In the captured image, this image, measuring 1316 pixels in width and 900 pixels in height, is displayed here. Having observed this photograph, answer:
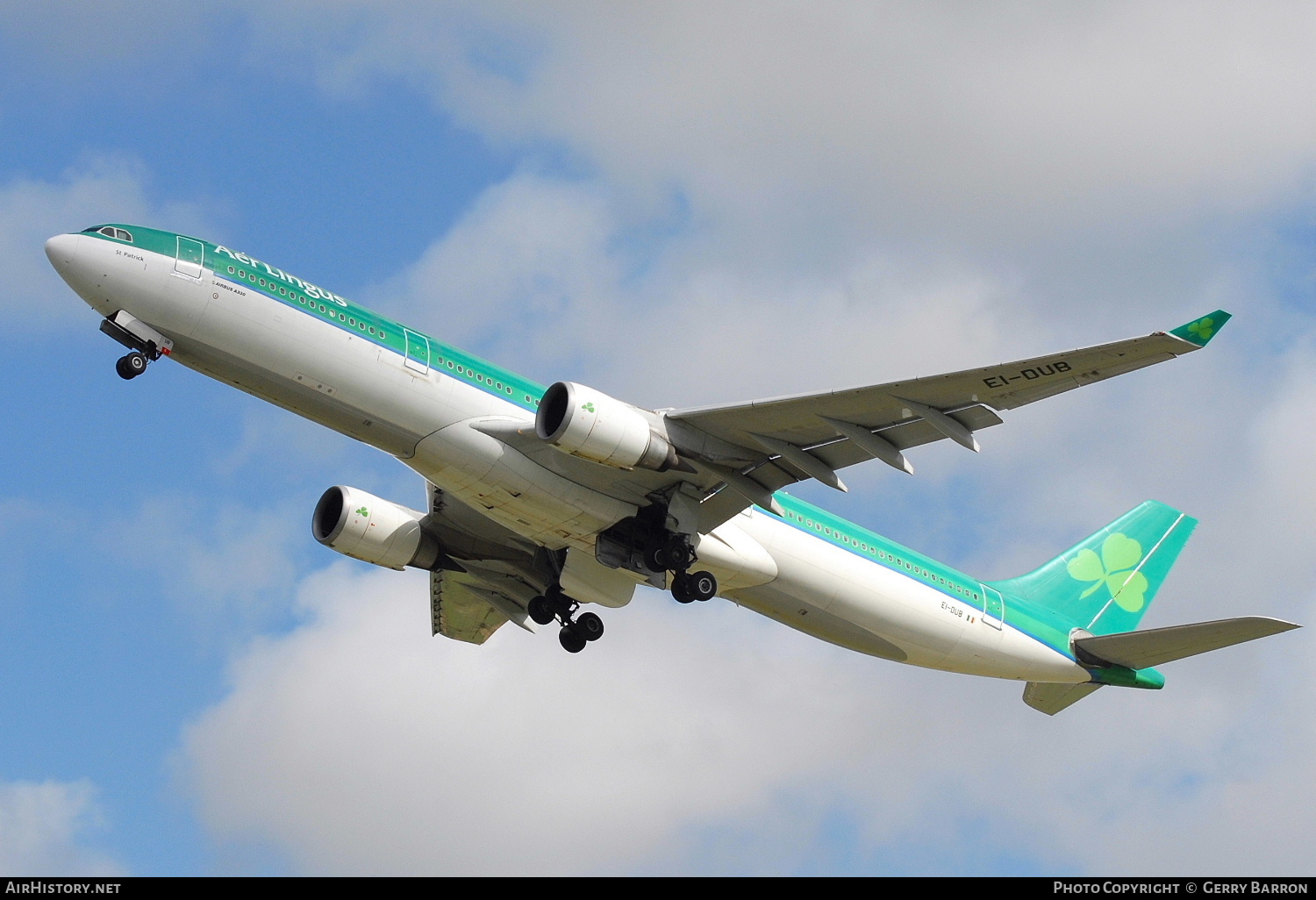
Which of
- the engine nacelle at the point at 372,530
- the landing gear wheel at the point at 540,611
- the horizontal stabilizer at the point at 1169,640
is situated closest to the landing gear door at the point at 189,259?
the engine nacelle at the point at 372,530

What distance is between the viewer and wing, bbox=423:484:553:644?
31.6 meters

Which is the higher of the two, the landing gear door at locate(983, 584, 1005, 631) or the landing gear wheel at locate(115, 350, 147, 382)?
the landing gear wheel at locate(115, 350, 147, 382)

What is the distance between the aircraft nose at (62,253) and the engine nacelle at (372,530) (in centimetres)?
872

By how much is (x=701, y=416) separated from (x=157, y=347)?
9.70 metres

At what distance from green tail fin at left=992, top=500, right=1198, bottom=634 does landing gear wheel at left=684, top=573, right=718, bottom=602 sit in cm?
893

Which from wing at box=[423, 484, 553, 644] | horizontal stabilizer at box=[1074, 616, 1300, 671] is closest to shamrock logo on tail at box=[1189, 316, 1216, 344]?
horizontal stabilizer at box=[1074, 616, 1300, 671]

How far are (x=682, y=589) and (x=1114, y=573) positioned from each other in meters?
13.9

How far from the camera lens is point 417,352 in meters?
26.0

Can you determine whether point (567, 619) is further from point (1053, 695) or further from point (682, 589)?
point (1053, 695)

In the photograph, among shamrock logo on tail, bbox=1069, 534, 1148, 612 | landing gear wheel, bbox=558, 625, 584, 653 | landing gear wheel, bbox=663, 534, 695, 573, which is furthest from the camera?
shamrock logo on tail, bbox=1069, 534, 1148, 612

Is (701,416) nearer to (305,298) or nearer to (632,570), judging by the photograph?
(632,570)

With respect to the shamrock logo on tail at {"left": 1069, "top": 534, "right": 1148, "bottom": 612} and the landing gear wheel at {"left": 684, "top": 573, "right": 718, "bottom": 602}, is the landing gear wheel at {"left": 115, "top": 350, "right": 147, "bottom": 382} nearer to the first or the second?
the landing gear wheel at {"left": 684, "top": 573, "right": 718, "bottom": 602}

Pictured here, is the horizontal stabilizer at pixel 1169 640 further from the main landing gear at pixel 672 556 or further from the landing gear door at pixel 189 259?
the landing gear door at pixel 189 259
